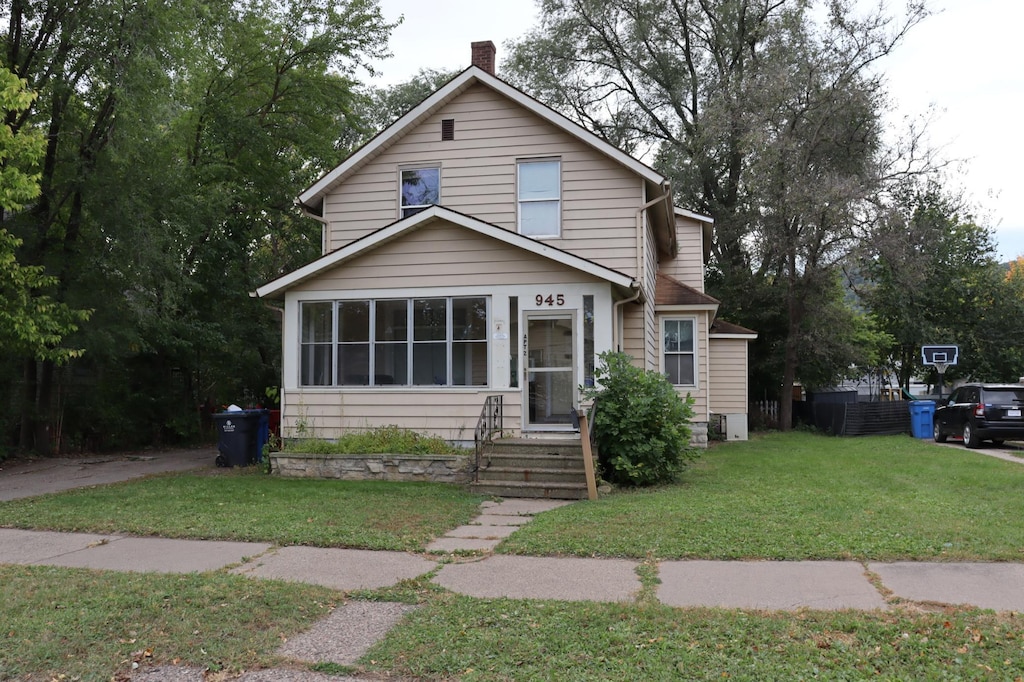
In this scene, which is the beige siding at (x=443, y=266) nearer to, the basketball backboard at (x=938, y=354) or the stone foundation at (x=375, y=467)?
the stone foundation at (x=375, y=467)

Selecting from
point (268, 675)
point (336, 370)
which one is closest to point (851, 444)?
point (336, 370)

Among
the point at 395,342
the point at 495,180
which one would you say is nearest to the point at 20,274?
the point at 395,342

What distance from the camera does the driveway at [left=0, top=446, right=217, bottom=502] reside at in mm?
12546

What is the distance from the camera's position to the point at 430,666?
4566 millimetres

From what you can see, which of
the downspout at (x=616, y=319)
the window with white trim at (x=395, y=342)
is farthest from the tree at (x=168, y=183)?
the downspout at (x=616, y=319)

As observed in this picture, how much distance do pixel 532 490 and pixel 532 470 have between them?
1.42ft

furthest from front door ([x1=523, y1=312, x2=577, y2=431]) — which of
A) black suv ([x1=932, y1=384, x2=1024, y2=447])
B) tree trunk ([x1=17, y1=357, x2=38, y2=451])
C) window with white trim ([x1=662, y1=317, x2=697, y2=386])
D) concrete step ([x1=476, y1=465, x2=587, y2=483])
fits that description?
black suv ([x1=932, y1=384, x2=1024, y2=447])

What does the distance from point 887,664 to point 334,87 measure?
73.0 feet

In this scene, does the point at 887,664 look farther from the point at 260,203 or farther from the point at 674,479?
the point at 260,203

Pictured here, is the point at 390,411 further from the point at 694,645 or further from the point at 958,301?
the point at 958,301

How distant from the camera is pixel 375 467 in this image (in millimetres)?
12273

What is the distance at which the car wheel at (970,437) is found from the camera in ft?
60.6

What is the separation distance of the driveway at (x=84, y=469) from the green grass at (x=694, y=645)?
30.2 feet

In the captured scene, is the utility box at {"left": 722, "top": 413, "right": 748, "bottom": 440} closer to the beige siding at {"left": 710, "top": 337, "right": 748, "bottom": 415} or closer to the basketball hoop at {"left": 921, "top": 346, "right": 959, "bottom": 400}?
the beige siding at {"left": 710, "top": 337, "right": 748, "bottom": 415}
